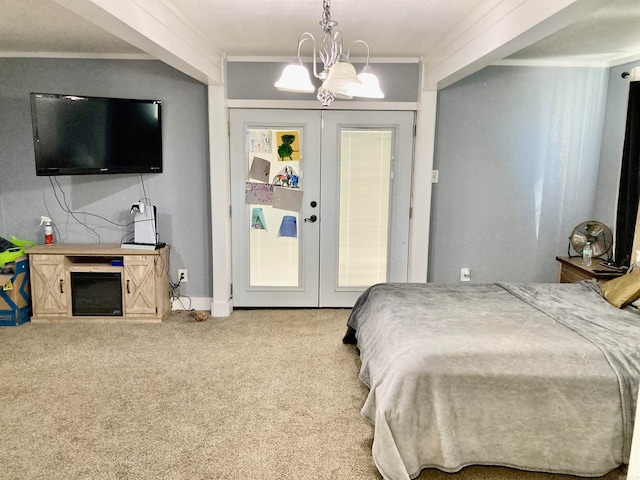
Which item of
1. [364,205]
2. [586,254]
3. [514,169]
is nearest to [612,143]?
[514,169]

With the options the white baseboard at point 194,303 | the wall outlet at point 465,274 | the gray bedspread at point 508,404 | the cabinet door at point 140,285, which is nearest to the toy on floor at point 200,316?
the white baseboard at point 194,303

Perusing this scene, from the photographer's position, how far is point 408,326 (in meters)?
2.45

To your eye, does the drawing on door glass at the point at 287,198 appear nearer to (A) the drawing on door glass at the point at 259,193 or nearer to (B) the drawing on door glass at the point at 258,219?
(A) the drawing on door glass at the point at 259,193

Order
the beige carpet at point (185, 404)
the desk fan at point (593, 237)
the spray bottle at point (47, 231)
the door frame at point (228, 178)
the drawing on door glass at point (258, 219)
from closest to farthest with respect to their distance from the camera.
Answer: the beige carpet at point (185, 404), the desk fan at point (593, 237), the door frame at point (228, 178), the spray bottle at point (47, 231), the drawing on door glass at point (258, 219)

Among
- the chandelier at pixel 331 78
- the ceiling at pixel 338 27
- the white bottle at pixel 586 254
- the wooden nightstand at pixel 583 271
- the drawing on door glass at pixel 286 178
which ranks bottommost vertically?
the wooden nightstand at pixel 583 271

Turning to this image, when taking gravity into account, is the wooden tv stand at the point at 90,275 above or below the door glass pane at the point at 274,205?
below

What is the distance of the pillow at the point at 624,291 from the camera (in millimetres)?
2723

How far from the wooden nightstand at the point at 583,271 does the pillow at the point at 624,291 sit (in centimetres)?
65

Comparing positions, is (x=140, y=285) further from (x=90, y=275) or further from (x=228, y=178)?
(x=228, y=178)

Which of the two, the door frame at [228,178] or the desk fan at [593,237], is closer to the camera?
the desk fan at [593,237]

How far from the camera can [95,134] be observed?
3938mm

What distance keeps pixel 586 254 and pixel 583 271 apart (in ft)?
0.91

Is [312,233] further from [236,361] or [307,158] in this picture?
[236,361]

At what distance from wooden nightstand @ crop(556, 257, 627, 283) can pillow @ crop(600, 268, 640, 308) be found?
649 mm
